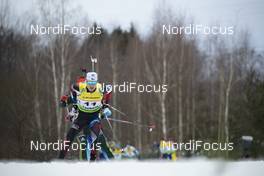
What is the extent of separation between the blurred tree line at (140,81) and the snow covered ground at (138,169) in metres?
0.38

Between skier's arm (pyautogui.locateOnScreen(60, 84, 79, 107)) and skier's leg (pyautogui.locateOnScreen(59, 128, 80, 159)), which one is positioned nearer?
skier's leg (pyautogui.locateOnScreen(59, 128, 80, 159))

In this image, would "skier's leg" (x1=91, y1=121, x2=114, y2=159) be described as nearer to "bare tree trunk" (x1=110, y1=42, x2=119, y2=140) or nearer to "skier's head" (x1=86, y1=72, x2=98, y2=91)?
"bare tree trunk" (x1=110, y1=42, x2=119, y2=140)

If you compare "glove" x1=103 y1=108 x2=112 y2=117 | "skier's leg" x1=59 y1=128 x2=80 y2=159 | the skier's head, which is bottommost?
"skier's leg" x1=59 y1=128 x2=80 y2=159

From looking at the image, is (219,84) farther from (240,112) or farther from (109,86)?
(109,86)

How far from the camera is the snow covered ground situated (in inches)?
185

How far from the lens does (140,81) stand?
5.48 metres

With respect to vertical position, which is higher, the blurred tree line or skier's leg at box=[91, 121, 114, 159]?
the blurred tree line

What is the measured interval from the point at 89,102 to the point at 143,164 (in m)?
0.94

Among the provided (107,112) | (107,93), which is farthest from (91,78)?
(107,112)

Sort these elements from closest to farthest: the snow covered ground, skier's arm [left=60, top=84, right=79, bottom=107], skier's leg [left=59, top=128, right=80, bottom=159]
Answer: the snow covered ground, skier's leg [left=59, top=128, right=80, bottom=159], skier's arm [left=60, top=84, right=79, bottom=107]

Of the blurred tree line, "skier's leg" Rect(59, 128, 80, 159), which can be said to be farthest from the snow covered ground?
the blurred tree line

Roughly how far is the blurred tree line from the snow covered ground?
0.38m

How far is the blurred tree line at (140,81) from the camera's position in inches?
216

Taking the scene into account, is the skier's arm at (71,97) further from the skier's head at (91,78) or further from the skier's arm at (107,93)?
the skier's arm at (107,93)
